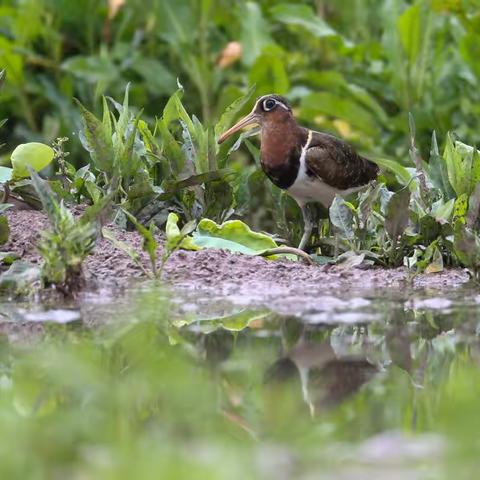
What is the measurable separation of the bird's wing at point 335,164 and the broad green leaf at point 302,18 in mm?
2676

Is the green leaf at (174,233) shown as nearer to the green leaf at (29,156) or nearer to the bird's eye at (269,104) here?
the green leaf at (29,156)

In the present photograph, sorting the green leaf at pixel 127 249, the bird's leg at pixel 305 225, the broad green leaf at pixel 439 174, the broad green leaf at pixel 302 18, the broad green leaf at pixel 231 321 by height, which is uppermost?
the broad green leaf at pixel 302 18

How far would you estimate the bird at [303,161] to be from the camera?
627 centimetres

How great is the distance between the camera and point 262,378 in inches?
132

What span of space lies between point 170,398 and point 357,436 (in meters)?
0.54

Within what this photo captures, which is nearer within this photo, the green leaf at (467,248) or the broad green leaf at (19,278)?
the broad green leaf at (19,278)

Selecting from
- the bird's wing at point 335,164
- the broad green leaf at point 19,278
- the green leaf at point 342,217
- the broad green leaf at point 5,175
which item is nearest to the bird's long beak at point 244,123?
the bird's wing at point 335,164

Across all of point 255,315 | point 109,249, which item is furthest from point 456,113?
point 255,315

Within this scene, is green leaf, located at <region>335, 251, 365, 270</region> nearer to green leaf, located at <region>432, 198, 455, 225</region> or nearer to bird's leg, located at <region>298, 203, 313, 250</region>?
green leaf, located at <region>432, 198, 455, 225</region>

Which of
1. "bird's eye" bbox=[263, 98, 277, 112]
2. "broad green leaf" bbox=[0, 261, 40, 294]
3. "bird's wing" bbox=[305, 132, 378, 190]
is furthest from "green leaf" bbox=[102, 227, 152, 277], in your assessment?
"bird's eye" bbox=[263, 98, 277, 112]

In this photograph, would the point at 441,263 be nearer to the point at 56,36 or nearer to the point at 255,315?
the point at 255,315

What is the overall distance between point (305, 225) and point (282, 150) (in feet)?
1.37

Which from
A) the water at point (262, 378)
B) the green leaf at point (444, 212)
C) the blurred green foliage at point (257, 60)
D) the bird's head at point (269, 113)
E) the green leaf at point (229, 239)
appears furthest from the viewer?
the blurred green foliage at point (257, 60)

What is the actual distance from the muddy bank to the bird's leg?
0.65m
